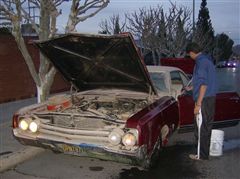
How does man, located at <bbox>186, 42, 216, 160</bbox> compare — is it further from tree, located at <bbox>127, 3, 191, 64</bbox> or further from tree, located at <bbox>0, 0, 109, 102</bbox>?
tree, located at <bbox>127, 3, 191, 64</bbox>

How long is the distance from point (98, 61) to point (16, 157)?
1.94 m

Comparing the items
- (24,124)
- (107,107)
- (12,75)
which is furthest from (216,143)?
(12,75)

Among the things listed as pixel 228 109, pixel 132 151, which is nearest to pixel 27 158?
pixel 132 151

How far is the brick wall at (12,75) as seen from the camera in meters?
12.5

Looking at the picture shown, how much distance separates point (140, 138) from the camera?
582cm

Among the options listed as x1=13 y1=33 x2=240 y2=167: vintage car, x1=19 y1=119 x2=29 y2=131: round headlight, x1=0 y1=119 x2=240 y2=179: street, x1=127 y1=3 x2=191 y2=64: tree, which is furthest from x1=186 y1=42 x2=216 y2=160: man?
x1=127 y1=3 x2=191 y2=64: tree

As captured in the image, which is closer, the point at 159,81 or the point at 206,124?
the point at 206,124

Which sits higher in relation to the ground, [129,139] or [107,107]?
[107,107]

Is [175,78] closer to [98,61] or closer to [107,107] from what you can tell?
[107,107]

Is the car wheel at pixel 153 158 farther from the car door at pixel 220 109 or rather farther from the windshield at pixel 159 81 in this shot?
the windshield at pixel 159 81

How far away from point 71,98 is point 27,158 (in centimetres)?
121

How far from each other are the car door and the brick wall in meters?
6.12

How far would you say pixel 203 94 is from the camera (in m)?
7.00

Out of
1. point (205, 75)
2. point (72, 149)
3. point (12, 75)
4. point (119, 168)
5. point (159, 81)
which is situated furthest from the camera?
point (12, 75)
